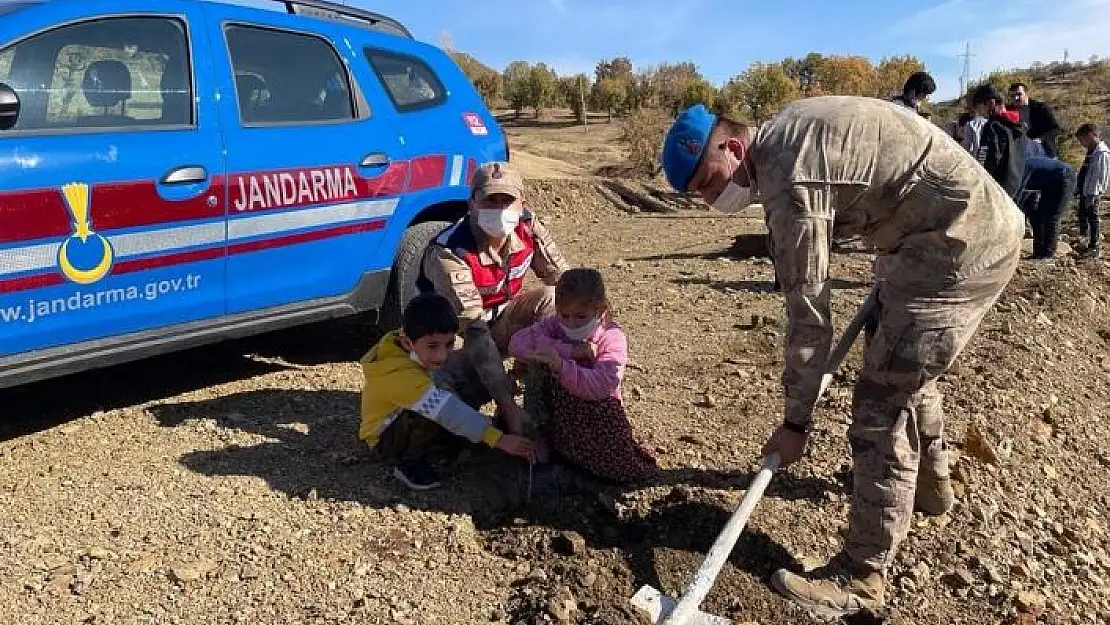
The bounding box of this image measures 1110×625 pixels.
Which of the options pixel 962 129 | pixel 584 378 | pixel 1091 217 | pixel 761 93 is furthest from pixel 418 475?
pixel 761 93

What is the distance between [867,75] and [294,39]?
4365cm

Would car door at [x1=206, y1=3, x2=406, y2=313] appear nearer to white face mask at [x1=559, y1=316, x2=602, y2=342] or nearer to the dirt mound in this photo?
white face mask at [x1=559, y1=316, x2=602, y2=342]

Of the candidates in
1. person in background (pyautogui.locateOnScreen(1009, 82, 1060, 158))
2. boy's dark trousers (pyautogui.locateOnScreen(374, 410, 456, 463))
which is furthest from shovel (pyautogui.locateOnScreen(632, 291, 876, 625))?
person in background (pyautogui.locateOnScreen(1009, 82, 1060, 158))

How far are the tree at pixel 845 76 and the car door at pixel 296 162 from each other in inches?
1501

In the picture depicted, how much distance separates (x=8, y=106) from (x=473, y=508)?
213 cm

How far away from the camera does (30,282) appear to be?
3234 millimetres

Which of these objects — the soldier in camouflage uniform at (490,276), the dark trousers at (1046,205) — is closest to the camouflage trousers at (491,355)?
the soldier in camouflage uniform at (490,276)

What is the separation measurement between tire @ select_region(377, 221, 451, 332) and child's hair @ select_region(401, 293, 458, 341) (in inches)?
49.3

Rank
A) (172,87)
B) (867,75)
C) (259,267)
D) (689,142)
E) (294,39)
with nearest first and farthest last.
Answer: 1. (689,142)
2. (172,87)
3. (259,267)
4. (294,39)
5. (867,75)

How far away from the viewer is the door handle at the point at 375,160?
430 centimetres

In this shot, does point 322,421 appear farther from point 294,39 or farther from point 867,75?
point 867,75

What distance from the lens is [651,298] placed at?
6.52 m

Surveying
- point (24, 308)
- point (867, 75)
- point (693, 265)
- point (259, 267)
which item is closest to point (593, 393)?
point (259, 267)

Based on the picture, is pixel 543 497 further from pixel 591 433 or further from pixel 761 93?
pixel 761 93
